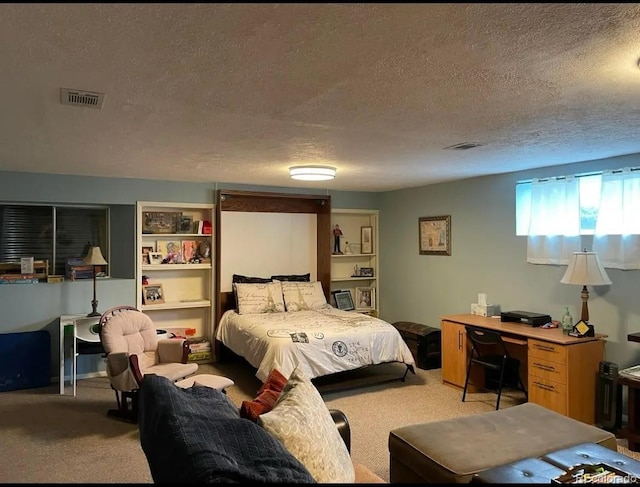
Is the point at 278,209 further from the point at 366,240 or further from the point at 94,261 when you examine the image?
the point at 94,261

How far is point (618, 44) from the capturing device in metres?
1.67

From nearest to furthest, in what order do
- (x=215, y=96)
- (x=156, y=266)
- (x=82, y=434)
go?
(x=215, y=96), (x=82, y=434), (x=156, y=266)

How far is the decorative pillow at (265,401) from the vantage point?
1.89m

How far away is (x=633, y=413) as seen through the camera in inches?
134

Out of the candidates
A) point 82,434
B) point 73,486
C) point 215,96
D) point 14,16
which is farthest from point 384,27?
point 82,434

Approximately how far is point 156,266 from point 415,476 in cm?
403

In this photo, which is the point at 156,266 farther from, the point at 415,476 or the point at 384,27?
the point at 384,27

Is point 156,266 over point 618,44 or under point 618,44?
under

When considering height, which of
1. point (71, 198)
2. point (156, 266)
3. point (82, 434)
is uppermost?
point (71, 198)

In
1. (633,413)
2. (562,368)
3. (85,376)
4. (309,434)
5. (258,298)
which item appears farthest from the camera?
(258,298)

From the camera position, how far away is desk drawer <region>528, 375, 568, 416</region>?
366 cm

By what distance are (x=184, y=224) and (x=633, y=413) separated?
4842 millimetres

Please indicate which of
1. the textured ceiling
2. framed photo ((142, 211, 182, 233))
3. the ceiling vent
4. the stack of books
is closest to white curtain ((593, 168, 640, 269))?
the textured ceiling

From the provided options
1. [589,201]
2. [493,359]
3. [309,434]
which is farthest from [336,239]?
[309,434]
